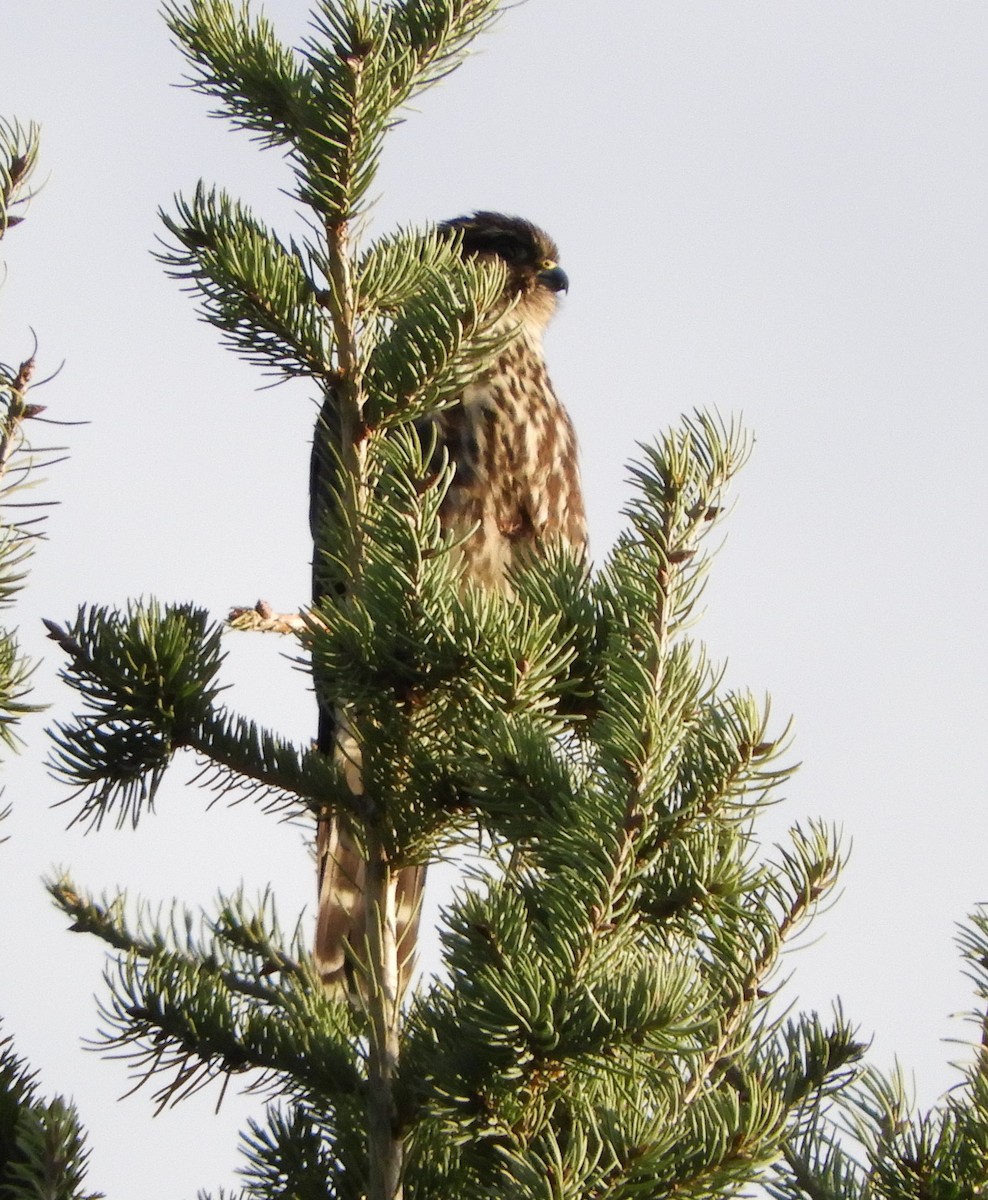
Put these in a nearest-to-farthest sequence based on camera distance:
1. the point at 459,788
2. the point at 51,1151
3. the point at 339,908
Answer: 1. the point at 51,1151
2. the point at 459,788
3. the point at 339,908

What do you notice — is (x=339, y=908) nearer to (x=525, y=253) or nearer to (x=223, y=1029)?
(x=223, y=1029)

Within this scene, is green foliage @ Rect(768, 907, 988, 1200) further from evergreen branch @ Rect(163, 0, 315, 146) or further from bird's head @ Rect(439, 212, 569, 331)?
bird's head @ Rect(439, 212, 569, 331)

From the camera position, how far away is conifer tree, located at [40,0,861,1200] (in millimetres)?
1797

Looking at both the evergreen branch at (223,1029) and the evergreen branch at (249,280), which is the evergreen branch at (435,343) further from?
the evergreen branch at (223,1029)

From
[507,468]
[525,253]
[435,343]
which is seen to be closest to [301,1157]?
[435,343]

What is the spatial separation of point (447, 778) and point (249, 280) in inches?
32.7

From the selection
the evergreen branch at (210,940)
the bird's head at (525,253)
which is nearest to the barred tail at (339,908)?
the evergreen branch at (210,940)

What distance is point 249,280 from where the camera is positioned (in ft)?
8.05

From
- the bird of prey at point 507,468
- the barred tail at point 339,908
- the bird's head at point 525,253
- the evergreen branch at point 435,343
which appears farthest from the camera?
the bird's head at point 525,253

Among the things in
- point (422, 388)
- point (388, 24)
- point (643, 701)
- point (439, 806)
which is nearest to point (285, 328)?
point (422, 388)

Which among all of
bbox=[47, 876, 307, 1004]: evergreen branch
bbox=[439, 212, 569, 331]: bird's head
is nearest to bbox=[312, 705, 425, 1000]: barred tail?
bbox=[47, 876, 307, 1004]: evergreen branch

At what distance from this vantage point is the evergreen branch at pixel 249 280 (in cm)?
247

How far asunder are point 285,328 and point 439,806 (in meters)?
0.79

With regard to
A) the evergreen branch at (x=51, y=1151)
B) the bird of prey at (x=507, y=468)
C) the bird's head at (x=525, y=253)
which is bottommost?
the evergreen branch at (x=51, y=1151)
